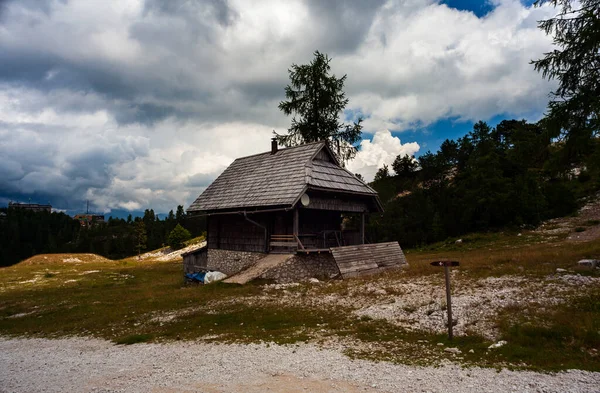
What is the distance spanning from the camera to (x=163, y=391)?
6.54 m

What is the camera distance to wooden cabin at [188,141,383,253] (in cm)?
2023

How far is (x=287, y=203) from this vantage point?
18.9 m

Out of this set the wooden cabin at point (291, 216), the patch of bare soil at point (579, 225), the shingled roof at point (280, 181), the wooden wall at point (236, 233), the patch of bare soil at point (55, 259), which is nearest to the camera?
the wooden cabin at point (291, 216)

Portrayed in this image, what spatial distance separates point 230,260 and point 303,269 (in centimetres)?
671

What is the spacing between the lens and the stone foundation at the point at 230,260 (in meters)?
22.1

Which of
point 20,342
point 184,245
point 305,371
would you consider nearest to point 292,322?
point 305,371

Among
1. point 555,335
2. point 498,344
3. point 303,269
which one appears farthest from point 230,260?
point 555,335

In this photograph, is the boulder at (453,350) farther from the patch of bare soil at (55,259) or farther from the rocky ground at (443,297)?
the patch of bare soil at (55,259)

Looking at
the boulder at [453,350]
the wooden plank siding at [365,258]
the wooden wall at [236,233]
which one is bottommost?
the boulder at [453,350]

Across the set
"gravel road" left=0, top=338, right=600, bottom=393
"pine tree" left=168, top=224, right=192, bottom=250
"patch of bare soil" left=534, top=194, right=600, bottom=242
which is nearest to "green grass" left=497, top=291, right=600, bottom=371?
"gravel road" left=0, top=338, right=600, bottom=393

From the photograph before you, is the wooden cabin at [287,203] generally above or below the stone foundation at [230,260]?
above

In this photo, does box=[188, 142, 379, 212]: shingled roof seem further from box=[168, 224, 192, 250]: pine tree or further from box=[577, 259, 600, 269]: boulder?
box=[168, 224, 192, 250]: pine tree

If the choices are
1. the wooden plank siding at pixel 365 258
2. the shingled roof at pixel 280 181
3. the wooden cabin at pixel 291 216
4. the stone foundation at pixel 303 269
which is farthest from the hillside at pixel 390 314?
the shingled roof at pixel 280 181

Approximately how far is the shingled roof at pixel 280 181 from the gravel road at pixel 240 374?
11.1 metres
